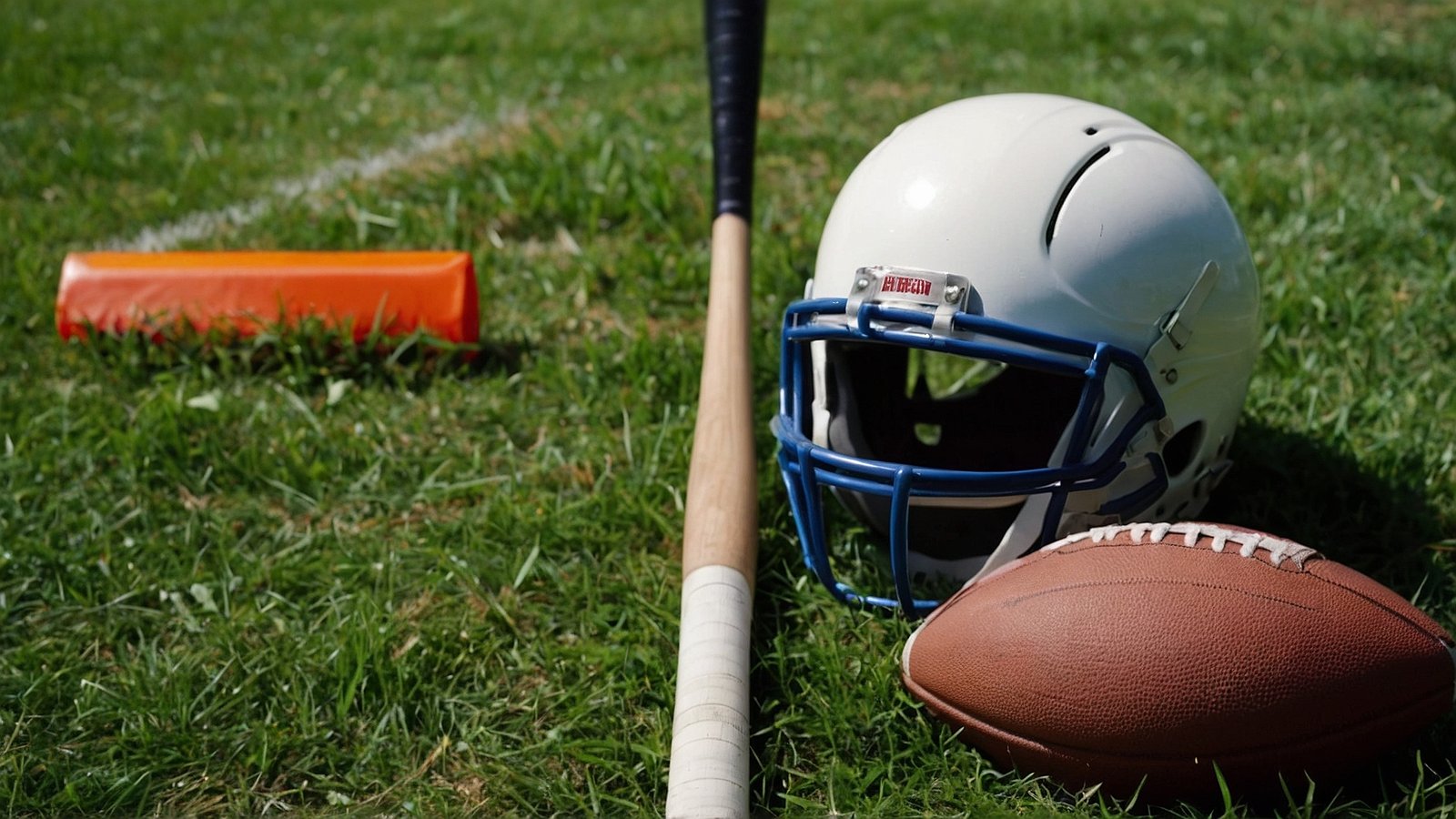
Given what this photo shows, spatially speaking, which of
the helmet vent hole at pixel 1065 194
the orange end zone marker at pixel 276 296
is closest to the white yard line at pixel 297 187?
the orange end zone marker at pixel 276 296

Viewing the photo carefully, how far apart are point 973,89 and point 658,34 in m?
1.79

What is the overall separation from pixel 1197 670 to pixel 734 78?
1.98m

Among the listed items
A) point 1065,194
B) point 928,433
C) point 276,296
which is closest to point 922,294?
point 1065,194

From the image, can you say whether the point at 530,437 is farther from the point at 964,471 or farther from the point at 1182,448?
the point at 1182,448

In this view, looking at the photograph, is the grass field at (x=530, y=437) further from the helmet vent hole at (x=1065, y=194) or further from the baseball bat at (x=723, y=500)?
the helmet vent hole at (x=1065, y=194)

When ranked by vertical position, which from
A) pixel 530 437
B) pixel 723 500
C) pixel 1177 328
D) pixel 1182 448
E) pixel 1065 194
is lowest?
pixel 530 437

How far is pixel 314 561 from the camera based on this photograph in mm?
2486

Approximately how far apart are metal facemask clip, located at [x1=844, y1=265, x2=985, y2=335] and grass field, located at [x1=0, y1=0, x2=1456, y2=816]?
0.55 metres

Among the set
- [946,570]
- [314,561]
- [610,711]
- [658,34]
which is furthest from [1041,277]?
[658,34]

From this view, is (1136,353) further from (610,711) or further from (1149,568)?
(610,711)

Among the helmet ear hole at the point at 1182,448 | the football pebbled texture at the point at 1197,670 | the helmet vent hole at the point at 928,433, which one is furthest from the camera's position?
the helmet vent hole at the point at 928,433

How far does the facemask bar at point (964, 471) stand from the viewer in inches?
79.3

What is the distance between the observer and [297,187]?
426 centimetres

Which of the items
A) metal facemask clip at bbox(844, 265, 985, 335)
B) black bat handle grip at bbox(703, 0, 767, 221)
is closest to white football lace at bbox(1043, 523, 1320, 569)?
metal facemask clip at bbox(844, 265, 985, 335)
